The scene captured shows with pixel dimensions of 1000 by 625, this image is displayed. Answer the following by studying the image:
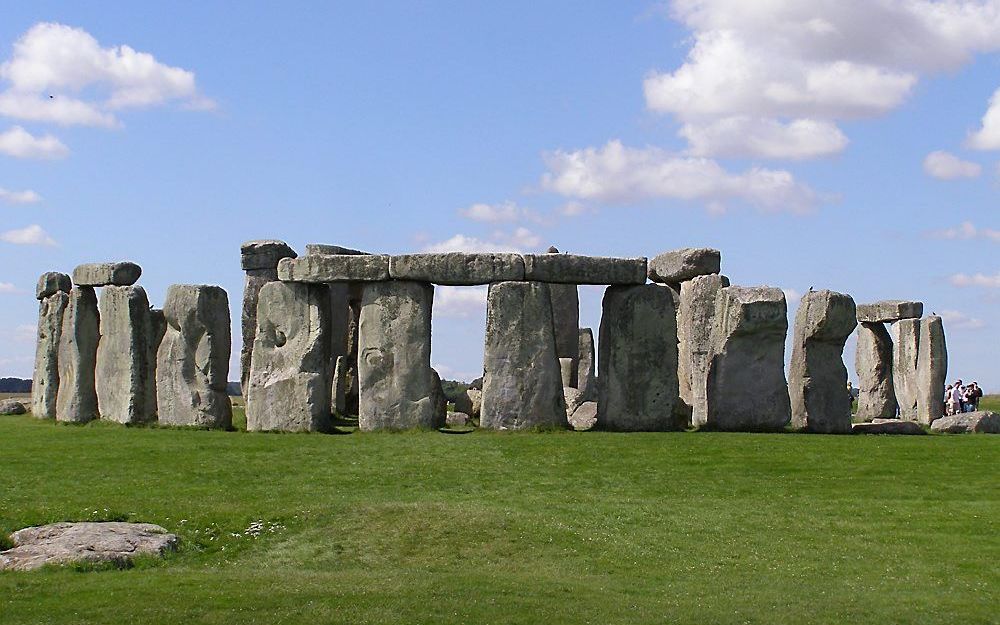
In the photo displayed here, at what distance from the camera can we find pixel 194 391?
25562 mm

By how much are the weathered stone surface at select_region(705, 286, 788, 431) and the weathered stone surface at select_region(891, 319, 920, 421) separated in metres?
9.14

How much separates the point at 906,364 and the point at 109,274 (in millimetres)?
19083

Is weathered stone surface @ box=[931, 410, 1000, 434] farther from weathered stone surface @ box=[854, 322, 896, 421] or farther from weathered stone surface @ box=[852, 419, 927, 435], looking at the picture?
weathered stone surface @ box=[854, 322, 896, 421]

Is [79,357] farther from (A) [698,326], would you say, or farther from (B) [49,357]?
(A) [698,326]

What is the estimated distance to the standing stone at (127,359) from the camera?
26.2m

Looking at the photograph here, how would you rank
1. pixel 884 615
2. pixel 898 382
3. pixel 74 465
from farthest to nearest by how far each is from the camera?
1. pixel 898 382
2. pixel 74 465
3. pixel 884 615

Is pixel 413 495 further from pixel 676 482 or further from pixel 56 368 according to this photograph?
pixel 56 368

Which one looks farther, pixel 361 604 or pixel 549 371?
pixel 549 371

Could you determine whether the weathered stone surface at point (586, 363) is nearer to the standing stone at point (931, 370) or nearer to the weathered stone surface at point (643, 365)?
the standing stone at point (931, 370)

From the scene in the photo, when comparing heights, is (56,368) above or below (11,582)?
above

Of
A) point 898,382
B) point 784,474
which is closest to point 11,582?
point 784,474

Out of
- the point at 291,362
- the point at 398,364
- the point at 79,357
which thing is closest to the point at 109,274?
the point at 79,357

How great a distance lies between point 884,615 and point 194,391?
16.4m

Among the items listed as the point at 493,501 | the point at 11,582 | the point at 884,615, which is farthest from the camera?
the point at 493,501
